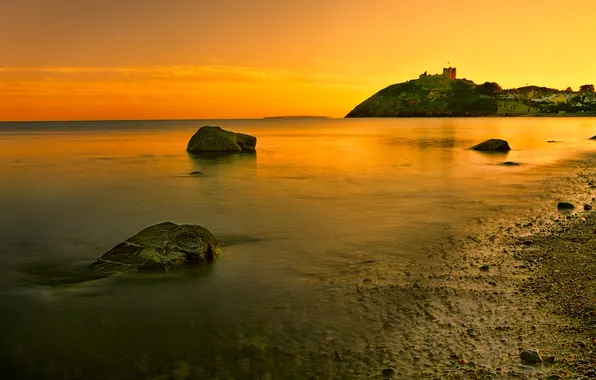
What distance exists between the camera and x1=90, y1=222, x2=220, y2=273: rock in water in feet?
35.7

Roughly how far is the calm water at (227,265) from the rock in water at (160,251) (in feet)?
1.50

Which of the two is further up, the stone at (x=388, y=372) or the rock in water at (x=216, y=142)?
the rock in water at (x=216, y=142)

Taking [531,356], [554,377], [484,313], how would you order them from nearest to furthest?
1. [554,377]
2. [531,356]
3. [484,313]

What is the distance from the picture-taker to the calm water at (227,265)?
6.94 metres

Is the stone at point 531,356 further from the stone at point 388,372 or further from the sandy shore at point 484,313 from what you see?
the stone at point 388,372

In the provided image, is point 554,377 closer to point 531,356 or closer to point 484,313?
point 531,356

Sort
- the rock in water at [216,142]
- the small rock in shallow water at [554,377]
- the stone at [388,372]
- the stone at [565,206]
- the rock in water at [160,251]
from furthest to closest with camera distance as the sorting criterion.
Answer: the rock in water at [216,142], the stone at [565,206], the rock in water at [160,251], the stone at [388,372], the small rock in shallow water at [554,377]

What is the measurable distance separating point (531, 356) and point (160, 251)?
7.88m

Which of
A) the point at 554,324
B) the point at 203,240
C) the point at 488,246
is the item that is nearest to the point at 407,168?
the point at 488,246

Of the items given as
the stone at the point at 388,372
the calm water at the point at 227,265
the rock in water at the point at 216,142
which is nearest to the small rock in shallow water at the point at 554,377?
the stone at the point at 388,372

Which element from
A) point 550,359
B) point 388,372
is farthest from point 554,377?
point 388,372

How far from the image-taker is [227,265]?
36.8ft

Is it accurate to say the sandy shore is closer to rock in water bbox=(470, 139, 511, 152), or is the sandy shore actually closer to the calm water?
the calm water

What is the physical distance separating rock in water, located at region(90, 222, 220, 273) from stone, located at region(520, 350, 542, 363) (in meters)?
7.18
